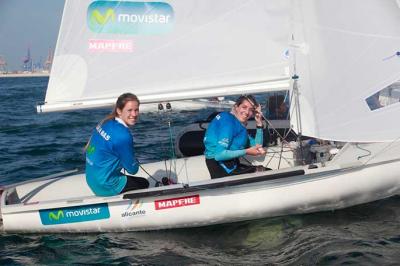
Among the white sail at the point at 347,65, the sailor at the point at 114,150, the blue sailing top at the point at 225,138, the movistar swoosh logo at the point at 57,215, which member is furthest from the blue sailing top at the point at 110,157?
the white sail at the point at 347,65

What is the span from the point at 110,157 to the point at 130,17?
1431mm

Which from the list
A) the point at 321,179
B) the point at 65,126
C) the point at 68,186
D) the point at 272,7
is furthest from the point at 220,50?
the point at 65,126

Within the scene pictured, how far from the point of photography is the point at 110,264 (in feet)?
14.1

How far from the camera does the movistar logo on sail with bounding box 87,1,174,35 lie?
5180 millimetres

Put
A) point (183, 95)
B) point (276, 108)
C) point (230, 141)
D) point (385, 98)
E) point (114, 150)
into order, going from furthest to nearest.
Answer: point (276, 108) < point (183, 95) < point (230, 141) < point (385, 98) < point (114, 150)

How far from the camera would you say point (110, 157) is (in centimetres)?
461

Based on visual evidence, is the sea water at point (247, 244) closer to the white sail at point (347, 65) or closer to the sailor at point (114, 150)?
the sailor at point (114, 150)

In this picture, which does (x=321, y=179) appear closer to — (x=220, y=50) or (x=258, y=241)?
(x=258, y=241)

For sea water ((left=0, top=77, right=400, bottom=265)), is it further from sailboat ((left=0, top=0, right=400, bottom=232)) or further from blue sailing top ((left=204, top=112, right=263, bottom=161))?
→ blue sailing top ((left=204, top=112, right=263, bottom=161))

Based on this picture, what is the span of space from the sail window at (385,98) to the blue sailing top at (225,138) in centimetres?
115

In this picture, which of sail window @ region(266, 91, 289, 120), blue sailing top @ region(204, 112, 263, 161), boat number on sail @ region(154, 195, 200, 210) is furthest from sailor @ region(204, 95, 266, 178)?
sail window @ region(266, 91, 289, 120)

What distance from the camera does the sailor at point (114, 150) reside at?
14.8 ft

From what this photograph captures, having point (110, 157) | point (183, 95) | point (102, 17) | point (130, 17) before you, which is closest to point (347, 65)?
point (183, 95)

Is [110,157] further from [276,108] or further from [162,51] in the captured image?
[276,108]
